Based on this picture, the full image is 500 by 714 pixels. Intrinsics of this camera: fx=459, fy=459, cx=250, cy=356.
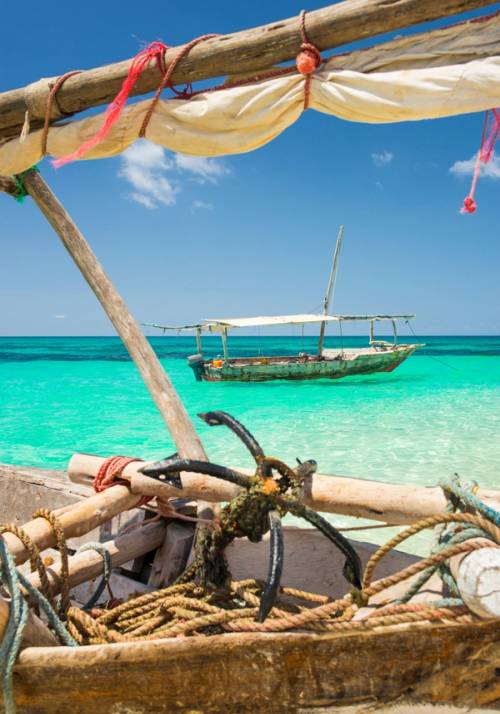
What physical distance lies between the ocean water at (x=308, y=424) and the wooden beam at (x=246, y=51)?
4994 millimetres

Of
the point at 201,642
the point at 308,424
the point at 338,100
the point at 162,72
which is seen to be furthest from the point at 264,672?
the point at 308,424

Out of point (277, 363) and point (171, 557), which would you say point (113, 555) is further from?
point (277, 363)

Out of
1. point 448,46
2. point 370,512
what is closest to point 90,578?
point 370,512

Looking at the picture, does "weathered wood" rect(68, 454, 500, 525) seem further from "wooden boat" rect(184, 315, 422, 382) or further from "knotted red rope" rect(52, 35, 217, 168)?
"wooden boat" rect(184, 315, 422, 382)

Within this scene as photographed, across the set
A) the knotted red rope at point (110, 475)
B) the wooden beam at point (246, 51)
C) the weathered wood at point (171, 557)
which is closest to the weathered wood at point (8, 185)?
the wooden beam at point (246, 51)

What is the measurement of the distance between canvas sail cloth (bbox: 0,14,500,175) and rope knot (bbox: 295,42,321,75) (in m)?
0.07

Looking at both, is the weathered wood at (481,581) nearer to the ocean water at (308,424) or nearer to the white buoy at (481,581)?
the white buoy at (481,581)

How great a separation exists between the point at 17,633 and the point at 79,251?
253 cm

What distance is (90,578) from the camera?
7.84 feet

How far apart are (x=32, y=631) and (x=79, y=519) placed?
797mm

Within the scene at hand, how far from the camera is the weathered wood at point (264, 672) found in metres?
1.39

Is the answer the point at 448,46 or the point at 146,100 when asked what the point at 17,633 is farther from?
the point at 448,46

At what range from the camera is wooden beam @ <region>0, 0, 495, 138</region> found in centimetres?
217

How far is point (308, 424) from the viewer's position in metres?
13.9
